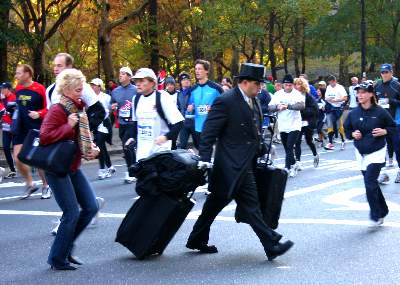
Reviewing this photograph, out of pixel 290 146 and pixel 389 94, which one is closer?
pixel 389 94

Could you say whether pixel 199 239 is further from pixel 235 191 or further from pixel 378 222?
pixel 378 222

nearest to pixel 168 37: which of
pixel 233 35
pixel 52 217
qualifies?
pixel 233 35

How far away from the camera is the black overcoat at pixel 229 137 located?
7039 millimetres

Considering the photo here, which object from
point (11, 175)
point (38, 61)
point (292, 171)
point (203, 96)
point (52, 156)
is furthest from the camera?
point (38, 61)

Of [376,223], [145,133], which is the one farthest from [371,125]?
[145,133]

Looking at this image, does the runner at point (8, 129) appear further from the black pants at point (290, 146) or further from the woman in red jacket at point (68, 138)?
the woman in red jacket at point (68, 138)

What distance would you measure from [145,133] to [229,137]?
2.29 metres

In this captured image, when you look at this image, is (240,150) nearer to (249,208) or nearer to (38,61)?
(249,208)

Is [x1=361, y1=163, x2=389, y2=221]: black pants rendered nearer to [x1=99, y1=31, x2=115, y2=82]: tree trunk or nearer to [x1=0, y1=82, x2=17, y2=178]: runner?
[x1=0, y1=82, x2=17, y2=178]: runner

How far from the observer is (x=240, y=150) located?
7051 millimetres

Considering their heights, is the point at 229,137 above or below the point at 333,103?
above

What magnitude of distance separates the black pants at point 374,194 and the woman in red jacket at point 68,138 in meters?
3.49

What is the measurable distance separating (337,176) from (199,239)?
22.2 feet

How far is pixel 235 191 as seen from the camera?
22.9 feet
